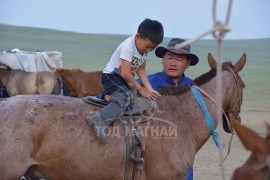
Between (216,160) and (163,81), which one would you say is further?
(216,160)

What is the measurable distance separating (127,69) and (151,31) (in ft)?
1.35

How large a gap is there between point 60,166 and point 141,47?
1316 mm

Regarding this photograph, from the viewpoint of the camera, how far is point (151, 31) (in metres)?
4.98

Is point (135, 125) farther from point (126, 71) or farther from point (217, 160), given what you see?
point (217, 160)

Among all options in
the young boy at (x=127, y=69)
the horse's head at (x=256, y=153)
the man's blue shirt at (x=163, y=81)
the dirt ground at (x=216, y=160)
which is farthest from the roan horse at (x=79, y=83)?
the horse's head at (x=256, y=153)

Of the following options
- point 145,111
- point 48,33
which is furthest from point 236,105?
point 48,33

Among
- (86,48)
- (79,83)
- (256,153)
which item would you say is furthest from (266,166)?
(86,48)

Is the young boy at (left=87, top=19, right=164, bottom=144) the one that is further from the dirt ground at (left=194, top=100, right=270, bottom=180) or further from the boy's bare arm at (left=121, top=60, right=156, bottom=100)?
the dirt ground at (left=194, top=100, right=270, bottom=180)

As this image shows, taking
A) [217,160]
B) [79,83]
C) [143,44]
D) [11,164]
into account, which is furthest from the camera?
[79,83]

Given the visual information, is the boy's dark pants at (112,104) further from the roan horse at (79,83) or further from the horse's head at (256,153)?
the roan horse at (79,83)

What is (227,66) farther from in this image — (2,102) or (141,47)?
(2,102)

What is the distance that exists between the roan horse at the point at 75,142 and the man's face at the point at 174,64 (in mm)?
823

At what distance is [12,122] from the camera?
175 inches

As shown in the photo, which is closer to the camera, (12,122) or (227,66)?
(12,122)
